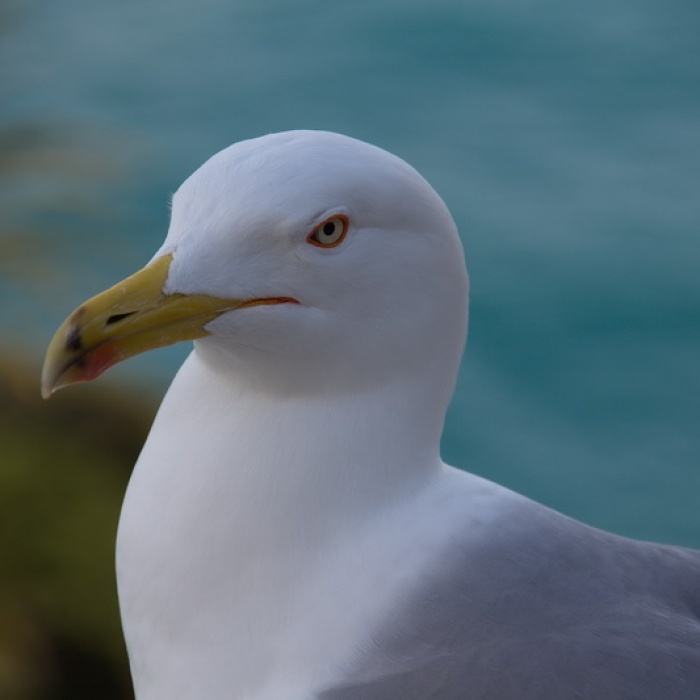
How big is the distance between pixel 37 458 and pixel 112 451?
122 millimetres

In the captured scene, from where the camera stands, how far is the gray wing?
1.06 metres

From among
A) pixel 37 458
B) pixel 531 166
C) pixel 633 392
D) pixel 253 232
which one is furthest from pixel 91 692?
pixel 531 166

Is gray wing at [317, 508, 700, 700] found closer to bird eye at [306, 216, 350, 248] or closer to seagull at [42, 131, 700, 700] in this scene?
seagull at [42, 131, 700, 700]

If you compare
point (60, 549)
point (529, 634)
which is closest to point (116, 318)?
point (529, 634)

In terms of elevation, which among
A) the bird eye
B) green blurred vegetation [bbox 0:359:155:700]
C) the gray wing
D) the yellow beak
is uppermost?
the bird eye

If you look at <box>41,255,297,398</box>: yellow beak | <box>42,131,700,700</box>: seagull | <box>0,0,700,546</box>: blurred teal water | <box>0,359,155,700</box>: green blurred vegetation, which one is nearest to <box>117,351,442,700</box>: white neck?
<box>42,131,700,700</box>: seagull

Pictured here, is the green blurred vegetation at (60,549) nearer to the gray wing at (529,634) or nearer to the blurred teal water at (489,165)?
the blurred teal water at (489,165)

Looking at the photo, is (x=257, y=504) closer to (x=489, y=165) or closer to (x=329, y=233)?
(x=329, y=233)

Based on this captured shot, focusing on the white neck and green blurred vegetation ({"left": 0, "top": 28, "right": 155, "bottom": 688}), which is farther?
green blurred vegetation ({"left": 0, "top": 28, "right": 155, "bottom": 688})

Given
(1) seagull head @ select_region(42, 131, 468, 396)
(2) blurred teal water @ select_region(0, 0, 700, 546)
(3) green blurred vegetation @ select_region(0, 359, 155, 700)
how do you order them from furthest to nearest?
(2) blurred teal water @ select_region(0, 0, 700, 546)
(3) green blurred vegetation @ select_region(0, 359, 155, 700)
(1) seagull head @ select_region(42, 131, 468, 396)

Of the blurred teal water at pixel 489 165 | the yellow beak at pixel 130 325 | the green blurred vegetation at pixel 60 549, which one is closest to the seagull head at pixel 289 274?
the yellow beak at pixel 130 325

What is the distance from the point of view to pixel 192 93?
3453 mm

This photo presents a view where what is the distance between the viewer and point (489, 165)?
10.5 feet

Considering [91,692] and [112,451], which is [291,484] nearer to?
[91,692]
